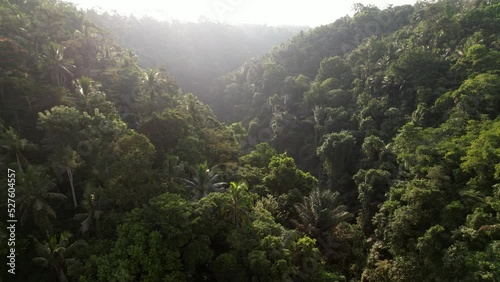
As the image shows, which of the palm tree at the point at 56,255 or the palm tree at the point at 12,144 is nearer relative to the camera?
the palm tree at the point at 56,255

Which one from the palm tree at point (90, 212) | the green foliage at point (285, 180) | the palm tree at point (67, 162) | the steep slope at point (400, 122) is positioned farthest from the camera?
the green foliage at point (285, 180)

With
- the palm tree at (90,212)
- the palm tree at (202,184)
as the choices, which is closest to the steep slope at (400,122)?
the palm tree at (202,184)

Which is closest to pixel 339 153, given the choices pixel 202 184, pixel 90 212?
pixel 202 184

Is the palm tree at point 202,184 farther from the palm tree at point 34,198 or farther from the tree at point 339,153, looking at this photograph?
the tree at point 339,153

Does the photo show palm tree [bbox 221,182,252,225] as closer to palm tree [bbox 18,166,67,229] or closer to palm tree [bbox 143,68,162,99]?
palm tree [bbox 18,166,67,229]

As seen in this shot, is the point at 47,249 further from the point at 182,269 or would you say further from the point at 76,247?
the point at 182,269

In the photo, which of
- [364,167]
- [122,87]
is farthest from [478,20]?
[122,87]

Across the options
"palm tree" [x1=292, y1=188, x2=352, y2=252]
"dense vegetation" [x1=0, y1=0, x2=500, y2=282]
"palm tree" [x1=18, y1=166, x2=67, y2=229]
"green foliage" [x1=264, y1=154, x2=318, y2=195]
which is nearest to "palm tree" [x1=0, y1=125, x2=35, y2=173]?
"dense vegetation" [x1=0, y1=0, x2=500, y2=282]
